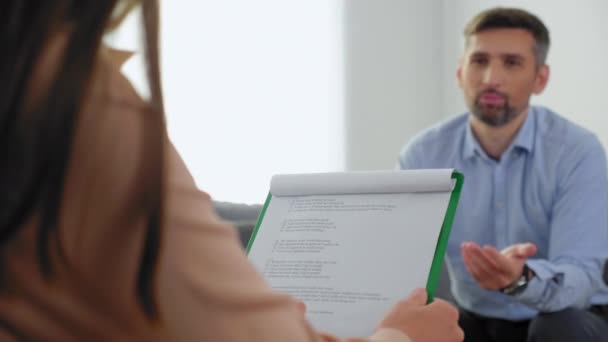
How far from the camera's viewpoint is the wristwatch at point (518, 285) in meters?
1.92

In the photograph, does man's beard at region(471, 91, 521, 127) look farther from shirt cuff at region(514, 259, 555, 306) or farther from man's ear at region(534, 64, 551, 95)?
shirt cuff at region(514, 259, 555, 306)

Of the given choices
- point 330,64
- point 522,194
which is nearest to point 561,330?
point 522,194

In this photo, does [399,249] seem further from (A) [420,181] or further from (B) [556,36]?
(B) [556,36]

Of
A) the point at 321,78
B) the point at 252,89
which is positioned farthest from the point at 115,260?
the point at 321,78

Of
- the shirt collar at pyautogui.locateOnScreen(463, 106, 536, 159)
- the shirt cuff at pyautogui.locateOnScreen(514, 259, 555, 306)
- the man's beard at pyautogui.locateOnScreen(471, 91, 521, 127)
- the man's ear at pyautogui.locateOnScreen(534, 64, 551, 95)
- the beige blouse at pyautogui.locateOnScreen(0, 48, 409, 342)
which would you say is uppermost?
the beige blouse at pyautogui.locateOnScreen(0, 48, 409, 342)

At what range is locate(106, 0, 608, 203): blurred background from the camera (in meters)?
3.26

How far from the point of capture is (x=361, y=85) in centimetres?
387

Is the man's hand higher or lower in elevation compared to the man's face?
lower

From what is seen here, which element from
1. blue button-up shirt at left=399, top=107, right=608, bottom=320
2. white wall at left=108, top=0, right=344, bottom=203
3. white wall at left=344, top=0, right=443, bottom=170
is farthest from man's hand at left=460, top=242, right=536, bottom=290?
white wall at left=344, top=0, right=443, bottom=170

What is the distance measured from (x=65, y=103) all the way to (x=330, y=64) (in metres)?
3.37

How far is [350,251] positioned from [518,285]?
0.86 meters

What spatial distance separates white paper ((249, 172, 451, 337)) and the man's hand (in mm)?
579

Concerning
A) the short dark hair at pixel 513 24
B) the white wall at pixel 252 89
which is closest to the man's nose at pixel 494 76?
the short dark hair at pixel 513 24

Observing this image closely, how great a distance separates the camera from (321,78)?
3770 millimetres
